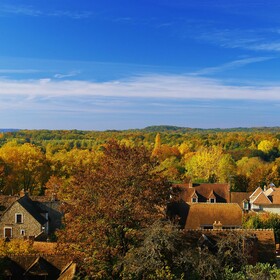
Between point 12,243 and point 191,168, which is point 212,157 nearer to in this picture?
point 191,168

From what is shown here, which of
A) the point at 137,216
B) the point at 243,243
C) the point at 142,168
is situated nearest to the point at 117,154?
the point at 142,168

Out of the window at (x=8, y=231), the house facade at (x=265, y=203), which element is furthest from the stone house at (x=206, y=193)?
the window at (x=8, y=231)

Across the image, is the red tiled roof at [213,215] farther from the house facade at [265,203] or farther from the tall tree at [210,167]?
the tall tree at [210,167]

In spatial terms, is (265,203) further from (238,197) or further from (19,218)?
(19,218)

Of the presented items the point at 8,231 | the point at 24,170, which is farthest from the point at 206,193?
the point at 24,170

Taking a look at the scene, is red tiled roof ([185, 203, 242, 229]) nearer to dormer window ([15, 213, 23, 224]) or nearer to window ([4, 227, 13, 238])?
dormer window ([15, 213, 23, 224])

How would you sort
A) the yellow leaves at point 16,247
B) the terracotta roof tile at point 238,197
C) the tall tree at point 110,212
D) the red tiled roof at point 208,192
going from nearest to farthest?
the tall tree at point 110,212 < the yellow leaves at point 16,247 < the red tiled roof at point 208,192 < the terracotta roof tile at point 238,197
